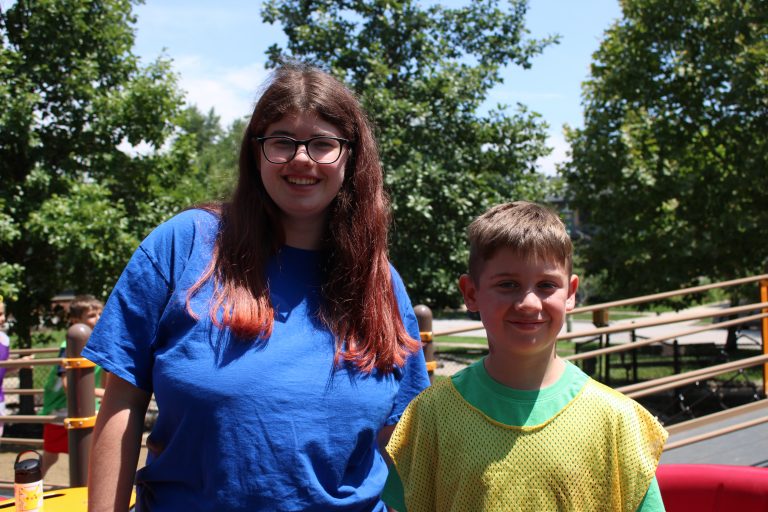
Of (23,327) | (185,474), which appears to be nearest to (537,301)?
(185,474)

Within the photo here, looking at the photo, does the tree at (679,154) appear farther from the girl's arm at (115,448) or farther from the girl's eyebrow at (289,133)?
the girl's arm at (115,448)

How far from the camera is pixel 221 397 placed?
1444mm

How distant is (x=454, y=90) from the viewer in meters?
9.64

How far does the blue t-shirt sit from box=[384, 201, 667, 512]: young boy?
0.18m

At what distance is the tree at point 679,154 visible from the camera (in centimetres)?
1194

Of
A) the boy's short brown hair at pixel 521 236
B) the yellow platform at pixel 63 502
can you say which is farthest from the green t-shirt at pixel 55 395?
the boy's short brown hair at pixel 521 236

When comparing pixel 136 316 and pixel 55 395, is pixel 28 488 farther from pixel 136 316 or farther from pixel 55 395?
pixel 55 395

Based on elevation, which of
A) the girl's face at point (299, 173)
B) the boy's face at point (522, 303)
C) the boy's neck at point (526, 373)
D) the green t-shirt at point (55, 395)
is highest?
the girl's face at point (299, 173)

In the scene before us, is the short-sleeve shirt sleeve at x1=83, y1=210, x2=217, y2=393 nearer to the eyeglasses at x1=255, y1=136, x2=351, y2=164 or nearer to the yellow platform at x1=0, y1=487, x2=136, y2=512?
the eyeglasses at x1=255, y1=136, x2=351, y2=164

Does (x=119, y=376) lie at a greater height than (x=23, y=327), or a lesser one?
greater

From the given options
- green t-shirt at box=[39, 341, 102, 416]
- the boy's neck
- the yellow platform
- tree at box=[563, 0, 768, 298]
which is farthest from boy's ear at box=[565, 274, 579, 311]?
tree at box=[563, 0, 768, 298]

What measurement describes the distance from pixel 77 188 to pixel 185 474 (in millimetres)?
8656

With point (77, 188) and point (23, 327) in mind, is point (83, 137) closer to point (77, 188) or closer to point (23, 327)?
point (77, 188)

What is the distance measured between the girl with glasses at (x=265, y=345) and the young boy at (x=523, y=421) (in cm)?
11
